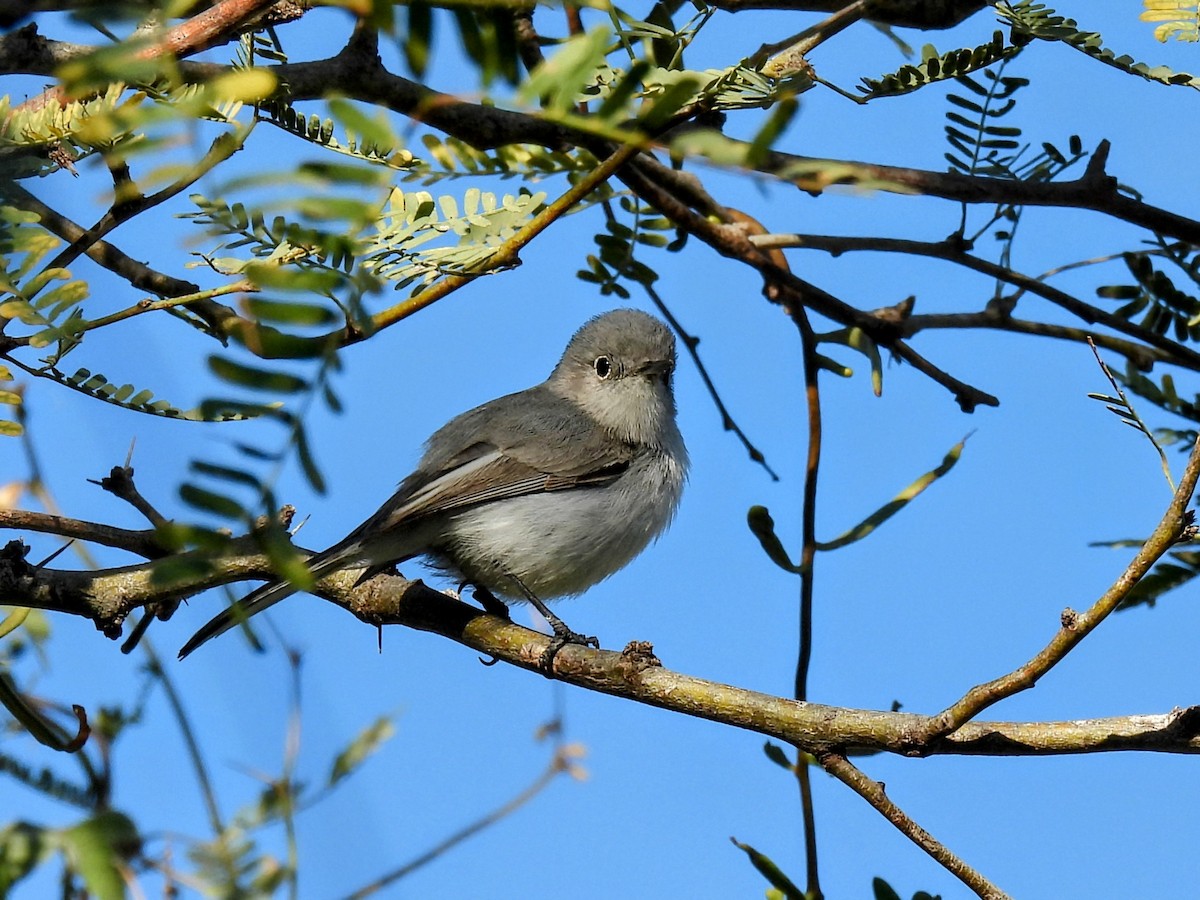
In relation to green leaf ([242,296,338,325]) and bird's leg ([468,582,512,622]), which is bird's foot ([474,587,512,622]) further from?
green leaf ([242,296,338,325])

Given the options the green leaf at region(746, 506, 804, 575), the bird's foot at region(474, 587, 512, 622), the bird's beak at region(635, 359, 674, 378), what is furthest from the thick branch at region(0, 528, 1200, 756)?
the bird's beak at region(635, 359, 674, 378)

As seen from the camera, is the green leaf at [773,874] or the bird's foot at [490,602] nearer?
the green leaf at [773,874]

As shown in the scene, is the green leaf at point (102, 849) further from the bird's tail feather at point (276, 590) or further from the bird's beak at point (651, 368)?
the bird's beak at point (651, 368)

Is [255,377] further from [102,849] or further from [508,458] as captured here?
[508,458]

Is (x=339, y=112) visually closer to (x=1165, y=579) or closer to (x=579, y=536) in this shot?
(x=1165, y=579)

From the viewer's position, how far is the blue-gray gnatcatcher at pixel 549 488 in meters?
3.44

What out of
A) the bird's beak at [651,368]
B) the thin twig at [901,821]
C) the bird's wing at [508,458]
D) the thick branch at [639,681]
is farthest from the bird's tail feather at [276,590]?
the bird's beak at [651,368]

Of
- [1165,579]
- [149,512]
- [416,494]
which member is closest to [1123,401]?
[1165,579]

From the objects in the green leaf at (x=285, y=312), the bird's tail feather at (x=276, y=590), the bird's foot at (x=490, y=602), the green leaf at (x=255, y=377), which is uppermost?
the bird's foot at (x=490, y=602)

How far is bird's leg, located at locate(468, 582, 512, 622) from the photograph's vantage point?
3430 millimetres

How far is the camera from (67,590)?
2.29 m

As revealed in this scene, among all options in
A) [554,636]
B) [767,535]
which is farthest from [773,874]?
[554,636]

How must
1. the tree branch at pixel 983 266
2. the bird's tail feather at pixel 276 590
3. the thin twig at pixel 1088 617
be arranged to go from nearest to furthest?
the thin twig at pixel 1088 617 < the bird's tail feather at pixel 276 590 < the tree branch at pixel 983 266

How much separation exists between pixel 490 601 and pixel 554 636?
51 centimetres
